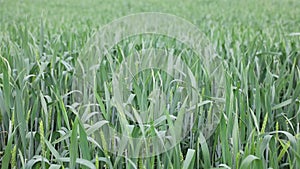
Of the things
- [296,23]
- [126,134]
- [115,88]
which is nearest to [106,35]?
[115,88]

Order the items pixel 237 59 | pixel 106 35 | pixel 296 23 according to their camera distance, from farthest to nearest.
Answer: pixel 296 23, pixel 106 35, pixel 237 59

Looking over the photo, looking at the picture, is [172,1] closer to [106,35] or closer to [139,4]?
[139,4]

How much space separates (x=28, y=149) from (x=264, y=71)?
1.12 m

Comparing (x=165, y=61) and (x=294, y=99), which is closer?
(x=294, y=99)

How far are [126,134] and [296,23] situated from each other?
399 cm

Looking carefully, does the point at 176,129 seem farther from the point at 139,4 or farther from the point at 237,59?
the point at 139,4

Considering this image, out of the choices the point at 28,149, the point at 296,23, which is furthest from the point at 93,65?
the point at 296,23

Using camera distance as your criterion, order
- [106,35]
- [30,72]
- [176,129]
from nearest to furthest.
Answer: [176,129]
[30,72]
[106,35]

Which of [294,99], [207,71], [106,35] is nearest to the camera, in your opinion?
[294,99]

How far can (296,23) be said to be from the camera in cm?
479

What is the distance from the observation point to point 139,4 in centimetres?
692

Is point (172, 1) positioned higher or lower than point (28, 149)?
higher

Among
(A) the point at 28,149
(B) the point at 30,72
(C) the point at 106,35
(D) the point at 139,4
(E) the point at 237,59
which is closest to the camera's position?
(A) the point at 28,149

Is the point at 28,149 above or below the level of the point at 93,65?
below
